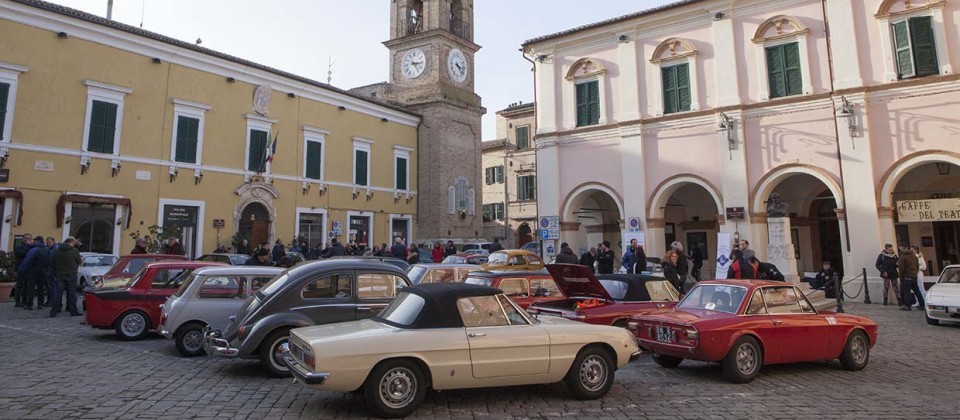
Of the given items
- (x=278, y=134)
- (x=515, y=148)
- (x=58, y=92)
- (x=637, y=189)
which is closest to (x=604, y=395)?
(x=637, y=189)

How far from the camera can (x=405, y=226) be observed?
31.7 meters

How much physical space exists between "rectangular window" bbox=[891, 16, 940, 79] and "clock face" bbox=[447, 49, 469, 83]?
2359cm

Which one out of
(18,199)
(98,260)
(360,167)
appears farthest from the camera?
(360,167)

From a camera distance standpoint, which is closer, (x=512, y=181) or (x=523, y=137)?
(x=523, y=137)

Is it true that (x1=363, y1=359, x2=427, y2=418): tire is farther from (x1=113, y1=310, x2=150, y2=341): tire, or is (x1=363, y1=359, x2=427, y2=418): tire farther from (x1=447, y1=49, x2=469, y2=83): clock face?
(x1=447, y1=49, x2=469, y2=83): clock face

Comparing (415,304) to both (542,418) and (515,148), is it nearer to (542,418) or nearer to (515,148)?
(542,418)

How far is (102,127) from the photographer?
64.4 ft

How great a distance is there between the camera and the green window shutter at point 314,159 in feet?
87.1

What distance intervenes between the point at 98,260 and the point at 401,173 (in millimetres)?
16309

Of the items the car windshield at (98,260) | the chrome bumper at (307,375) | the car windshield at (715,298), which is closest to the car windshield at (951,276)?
the car windshield at (715,298)

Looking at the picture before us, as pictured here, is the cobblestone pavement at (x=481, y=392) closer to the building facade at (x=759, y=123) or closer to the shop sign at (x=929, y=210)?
the shop sign at (x=929, y=210)

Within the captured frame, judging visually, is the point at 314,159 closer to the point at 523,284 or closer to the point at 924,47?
the point at 523,284

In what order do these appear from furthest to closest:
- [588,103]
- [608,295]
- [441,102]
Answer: [441,102] → [588,103] → [608,295]

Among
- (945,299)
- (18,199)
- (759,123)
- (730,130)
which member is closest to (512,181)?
(730,130)
